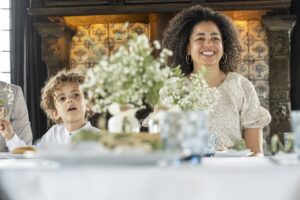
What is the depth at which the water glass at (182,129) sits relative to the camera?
1.66 meters

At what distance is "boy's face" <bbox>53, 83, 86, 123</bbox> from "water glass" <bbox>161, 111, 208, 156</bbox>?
2015 millimetres

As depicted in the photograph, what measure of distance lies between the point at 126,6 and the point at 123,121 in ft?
11.1

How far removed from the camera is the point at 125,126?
2.04m

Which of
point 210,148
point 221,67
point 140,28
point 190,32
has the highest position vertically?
point 140,28

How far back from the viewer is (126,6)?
5.31 meters

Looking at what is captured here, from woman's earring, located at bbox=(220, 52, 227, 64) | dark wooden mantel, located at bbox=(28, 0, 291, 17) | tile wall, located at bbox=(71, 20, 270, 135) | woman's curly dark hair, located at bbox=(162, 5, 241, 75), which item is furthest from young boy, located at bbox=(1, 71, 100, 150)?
tile wall, located at bbox=(71, 20, 270, 135)

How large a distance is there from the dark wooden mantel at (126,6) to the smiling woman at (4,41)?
0.71 m

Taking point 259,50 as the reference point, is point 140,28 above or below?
above

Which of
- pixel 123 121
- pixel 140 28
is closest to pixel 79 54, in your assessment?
pixel 140 28

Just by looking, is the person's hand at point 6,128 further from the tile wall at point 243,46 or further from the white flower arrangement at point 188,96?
the tile wall at point 243,46

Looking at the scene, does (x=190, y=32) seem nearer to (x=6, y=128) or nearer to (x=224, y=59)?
(x=224, y=59)

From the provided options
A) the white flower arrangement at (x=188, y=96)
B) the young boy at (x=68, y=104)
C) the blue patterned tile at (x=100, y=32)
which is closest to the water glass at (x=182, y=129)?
the white flower arrangement at (x=188, y=96)

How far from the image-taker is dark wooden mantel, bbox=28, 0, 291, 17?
5152mm

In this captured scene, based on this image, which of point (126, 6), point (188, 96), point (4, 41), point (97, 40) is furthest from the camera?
point (4, 41)
